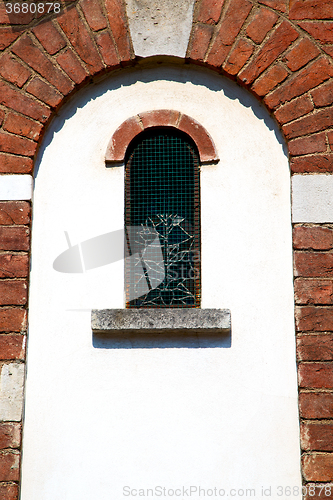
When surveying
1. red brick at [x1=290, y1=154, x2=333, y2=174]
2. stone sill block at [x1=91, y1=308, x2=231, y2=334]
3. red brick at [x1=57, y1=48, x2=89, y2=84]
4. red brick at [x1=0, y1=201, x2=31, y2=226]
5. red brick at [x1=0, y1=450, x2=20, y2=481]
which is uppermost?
red brick at [x1=57, y1=48, x2=89, y2=84]

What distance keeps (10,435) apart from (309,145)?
2.62 meters

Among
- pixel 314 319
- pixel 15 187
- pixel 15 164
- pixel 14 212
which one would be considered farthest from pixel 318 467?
pixel 15 164

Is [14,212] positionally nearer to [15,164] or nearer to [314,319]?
[15,164]

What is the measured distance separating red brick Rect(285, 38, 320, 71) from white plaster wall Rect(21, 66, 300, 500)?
0.34 m

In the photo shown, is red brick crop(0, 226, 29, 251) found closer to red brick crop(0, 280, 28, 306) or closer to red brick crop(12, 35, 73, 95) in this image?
red brick crop(0, 280, 28, 306)

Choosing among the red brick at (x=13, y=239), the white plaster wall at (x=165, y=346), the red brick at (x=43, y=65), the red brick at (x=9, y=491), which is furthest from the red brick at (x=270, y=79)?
the red brick at (x=9, y=491)

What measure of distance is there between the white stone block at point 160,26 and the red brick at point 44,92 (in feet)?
2.07

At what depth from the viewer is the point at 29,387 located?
3.55 m

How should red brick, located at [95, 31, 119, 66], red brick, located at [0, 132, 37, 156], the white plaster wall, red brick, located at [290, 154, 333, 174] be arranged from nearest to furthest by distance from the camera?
the white plaster wall, red brick, located at [290, 154, 333, 174], red brick, located at [0, 132, 37, 156], red brick, located at [95, 31, 119, 66]

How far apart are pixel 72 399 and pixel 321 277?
174 cm

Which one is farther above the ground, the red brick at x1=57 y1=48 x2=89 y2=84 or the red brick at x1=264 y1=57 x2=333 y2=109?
the red brick at x1=57 y1=48 x2=89 y2=84

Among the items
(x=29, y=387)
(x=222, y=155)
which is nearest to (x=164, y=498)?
(x=29, y=387)

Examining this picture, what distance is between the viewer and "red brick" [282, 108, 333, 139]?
368 centimetres

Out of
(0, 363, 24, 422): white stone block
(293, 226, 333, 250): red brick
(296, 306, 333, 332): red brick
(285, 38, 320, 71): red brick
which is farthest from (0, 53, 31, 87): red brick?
(296, 306, 333, 332): red brick
